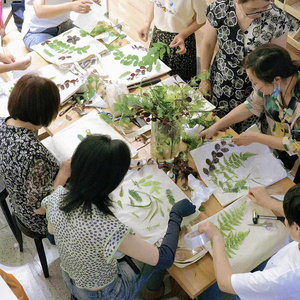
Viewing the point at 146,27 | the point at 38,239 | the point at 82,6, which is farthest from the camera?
the point at 146,27

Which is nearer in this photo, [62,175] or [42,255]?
[62,175]

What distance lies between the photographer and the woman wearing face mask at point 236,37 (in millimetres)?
2178

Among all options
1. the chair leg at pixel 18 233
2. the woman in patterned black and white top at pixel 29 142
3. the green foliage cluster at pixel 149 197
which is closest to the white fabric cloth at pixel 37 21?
the woman in patterned black and white top at pixel 29 142

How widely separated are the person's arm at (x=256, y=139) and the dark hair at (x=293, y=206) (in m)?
0.57

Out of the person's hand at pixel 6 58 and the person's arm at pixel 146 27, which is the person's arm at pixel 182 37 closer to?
the person's arm at pixel 146 27

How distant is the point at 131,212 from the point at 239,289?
548 mm

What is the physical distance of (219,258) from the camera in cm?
157

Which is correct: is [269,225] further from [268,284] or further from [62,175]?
[62,175]

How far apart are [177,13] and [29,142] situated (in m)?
1.34

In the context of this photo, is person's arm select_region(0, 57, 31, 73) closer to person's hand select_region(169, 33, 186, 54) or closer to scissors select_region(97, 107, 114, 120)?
scissors select_region(97, 107, 114, 120)

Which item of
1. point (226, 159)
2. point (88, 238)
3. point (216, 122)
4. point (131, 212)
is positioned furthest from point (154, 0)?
point (88, 238)

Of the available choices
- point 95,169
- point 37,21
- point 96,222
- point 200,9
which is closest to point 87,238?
point 96,222

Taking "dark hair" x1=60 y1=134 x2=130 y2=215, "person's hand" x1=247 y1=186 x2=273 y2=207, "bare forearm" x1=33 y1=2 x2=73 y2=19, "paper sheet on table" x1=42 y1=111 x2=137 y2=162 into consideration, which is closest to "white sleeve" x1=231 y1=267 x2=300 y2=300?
"person's hand" x1=247 y1=186 x2=273 y2=207

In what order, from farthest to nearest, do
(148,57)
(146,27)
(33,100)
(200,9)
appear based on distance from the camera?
(146,27) → (200,9) → (148,57) → (33,100)
